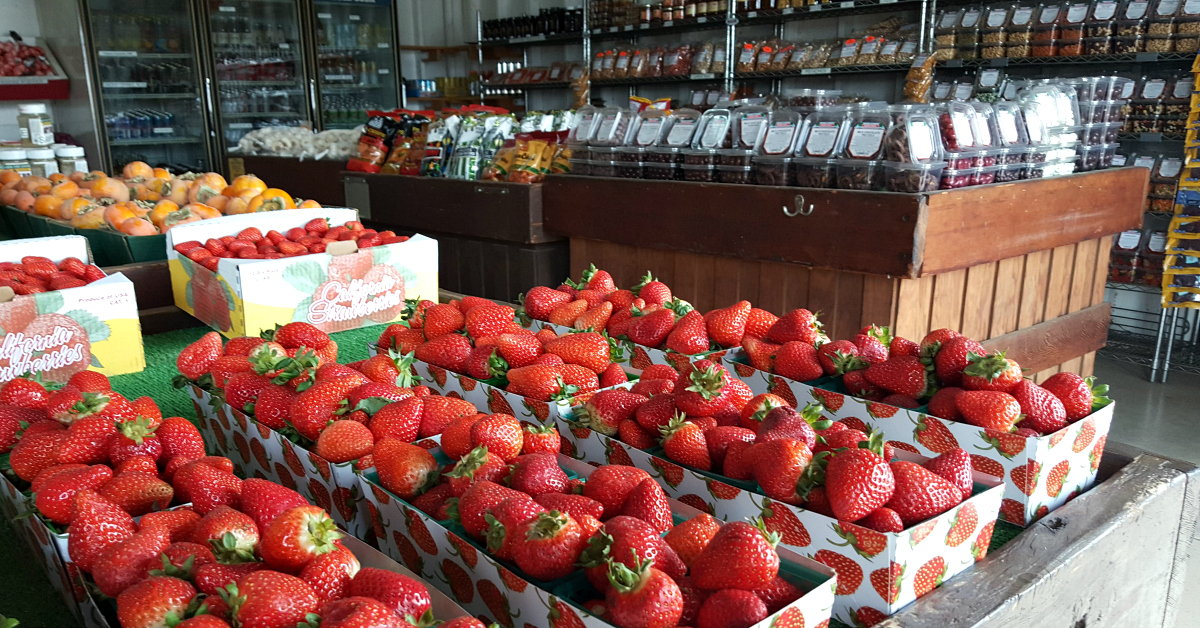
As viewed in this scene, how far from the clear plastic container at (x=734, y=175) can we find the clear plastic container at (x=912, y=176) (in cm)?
50

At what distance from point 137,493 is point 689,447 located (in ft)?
1.97

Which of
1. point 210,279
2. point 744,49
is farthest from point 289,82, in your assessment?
point 210,279

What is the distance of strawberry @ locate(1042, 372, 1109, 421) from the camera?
1036 millimetres

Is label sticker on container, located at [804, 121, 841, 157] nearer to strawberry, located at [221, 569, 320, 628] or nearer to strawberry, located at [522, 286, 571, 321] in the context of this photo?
strawberry, located at [522, 286, 571, 321]

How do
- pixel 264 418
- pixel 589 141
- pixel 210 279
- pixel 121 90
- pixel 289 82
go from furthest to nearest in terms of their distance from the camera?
pixel 289 82, pixel 121 90, pixel 589 141, pixel 210 279, pixel 264 418

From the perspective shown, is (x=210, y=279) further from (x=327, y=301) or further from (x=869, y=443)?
(x=869, y=443)

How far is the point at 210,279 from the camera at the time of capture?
1.90 metres

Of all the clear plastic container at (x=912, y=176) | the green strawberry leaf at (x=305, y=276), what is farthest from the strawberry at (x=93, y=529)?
the clear plastic container at (x=912, y=176)

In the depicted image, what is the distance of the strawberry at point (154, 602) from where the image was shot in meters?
0.65

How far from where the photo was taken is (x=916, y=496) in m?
0.81

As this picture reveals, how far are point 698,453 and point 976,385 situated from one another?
379 mm

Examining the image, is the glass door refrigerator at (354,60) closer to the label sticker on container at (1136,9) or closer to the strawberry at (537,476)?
the label sticker on container at (1136,9)

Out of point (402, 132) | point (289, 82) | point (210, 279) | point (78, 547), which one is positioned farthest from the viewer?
point (289, 82)

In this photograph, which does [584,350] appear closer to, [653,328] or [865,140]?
[653,328]
